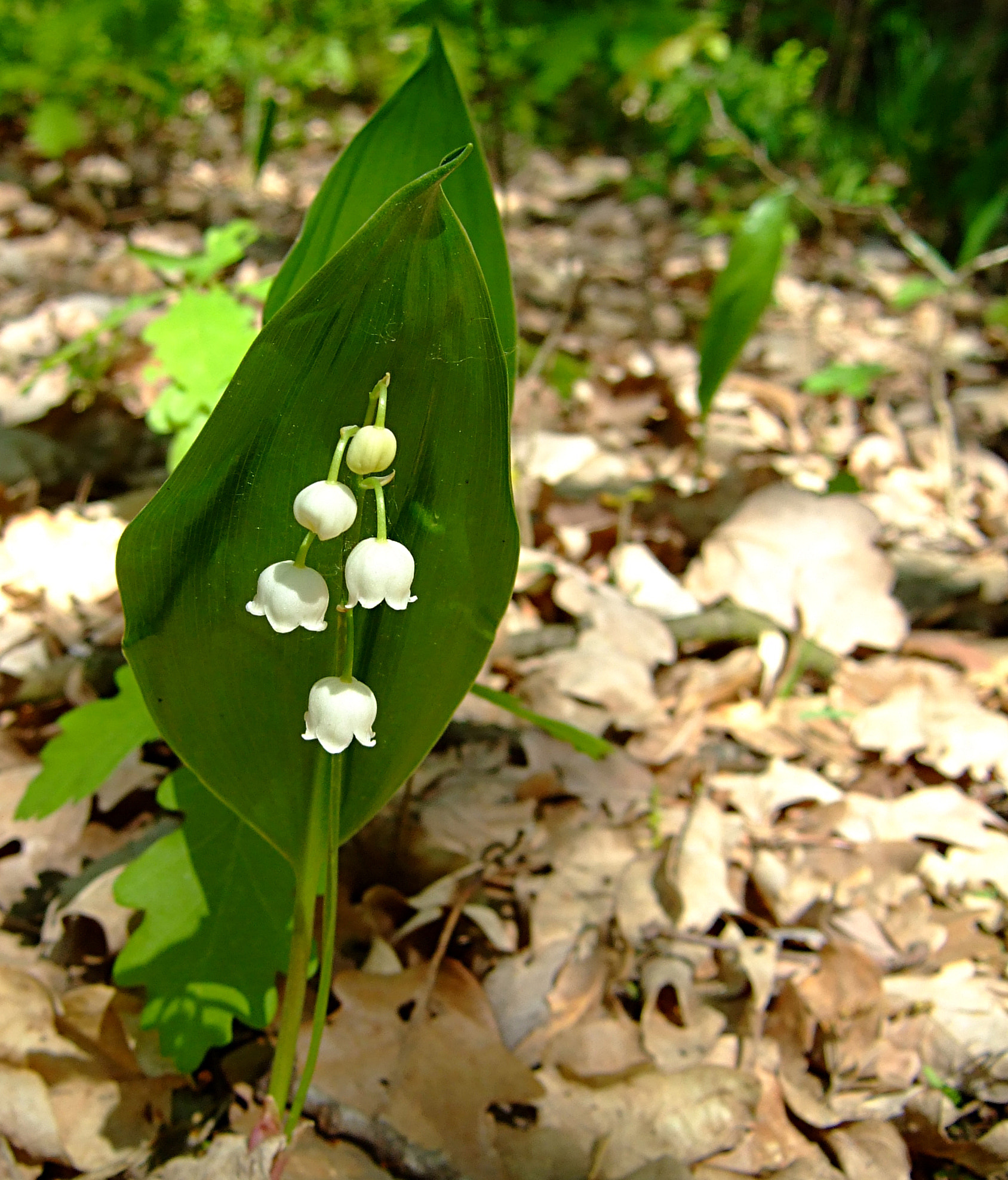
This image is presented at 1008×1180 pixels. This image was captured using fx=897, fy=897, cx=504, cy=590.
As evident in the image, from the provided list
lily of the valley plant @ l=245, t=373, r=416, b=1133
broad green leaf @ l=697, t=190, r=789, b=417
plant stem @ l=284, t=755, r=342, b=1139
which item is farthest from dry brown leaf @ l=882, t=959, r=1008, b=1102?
broad green leaf @ l=697, t=190, r=789, b=417

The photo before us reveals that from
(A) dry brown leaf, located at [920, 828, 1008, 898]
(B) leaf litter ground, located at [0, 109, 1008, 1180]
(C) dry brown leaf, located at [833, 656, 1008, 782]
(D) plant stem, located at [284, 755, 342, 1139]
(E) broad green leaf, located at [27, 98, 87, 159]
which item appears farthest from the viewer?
(E) broad green leaf, located at [27, 98, 87, 159]

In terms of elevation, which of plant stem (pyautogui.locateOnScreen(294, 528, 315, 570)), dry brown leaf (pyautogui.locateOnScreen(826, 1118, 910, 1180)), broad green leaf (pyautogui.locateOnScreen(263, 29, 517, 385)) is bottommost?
dry brown leaf (pyautogui.locateOnScreen(826, 1118, 910, 1180))

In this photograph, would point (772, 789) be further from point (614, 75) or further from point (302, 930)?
point (614, 75)

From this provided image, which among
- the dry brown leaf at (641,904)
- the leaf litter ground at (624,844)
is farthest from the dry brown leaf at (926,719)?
the dry brown leaf at (641,904)

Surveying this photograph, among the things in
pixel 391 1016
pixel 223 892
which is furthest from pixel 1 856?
pixel 391 1016

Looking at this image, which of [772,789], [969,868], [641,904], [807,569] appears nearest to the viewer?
[641,904]

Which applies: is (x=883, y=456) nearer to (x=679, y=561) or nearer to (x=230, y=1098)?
(x=679, y=561)

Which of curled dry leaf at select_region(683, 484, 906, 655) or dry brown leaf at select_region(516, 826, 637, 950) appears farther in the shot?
curled dry leaf at select_region(683, 484, 906, 655)

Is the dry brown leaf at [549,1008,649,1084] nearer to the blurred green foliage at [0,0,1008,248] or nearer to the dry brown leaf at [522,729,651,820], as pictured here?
the dry brown leaf at [522,729,651,820]

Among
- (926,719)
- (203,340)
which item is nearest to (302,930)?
(203,340)
